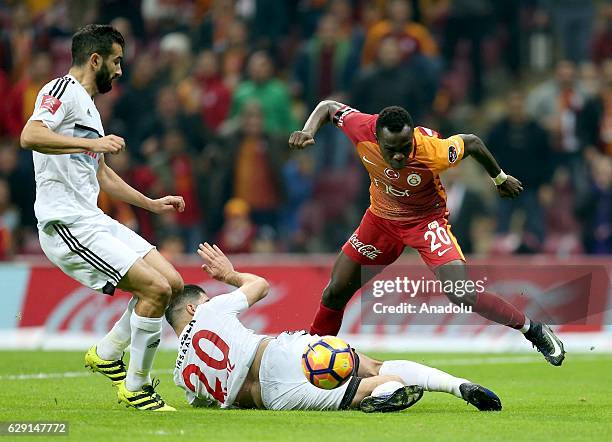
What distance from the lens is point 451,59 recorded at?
20422 mm

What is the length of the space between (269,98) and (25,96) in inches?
149

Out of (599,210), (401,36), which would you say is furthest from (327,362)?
(401,36)

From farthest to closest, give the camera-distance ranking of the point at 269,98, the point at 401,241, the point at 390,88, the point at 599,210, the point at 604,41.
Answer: the point at 604,41
the point at 269,98
the point at 390,88
the point at 599,210
the point at 401,241

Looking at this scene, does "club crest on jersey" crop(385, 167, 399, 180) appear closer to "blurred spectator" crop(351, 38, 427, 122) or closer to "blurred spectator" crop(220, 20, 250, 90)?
"blurred spectator" crop(351, 38, 427, 122)

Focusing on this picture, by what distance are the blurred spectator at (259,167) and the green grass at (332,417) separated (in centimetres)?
656

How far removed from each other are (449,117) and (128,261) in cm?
1062

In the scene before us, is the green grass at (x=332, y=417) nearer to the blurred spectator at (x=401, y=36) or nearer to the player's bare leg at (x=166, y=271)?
the player's bare leg at (x=166, y=271)

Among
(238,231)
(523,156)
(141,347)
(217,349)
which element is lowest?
(238,231)

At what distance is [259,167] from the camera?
18.8 metres

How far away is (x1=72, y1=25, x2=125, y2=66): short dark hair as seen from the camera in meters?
9.54

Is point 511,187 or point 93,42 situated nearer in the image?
point 93,42

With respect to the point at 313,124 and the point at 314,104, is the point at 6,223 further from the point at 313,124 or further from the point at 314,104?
the point at 313,124

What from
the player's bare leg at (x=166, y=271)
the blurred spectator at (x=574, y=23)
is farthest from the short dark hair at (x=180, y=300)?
the blurred spectator at (x=574, y=23)

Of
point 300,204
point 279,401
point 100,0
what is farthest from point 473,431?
point 100,0
